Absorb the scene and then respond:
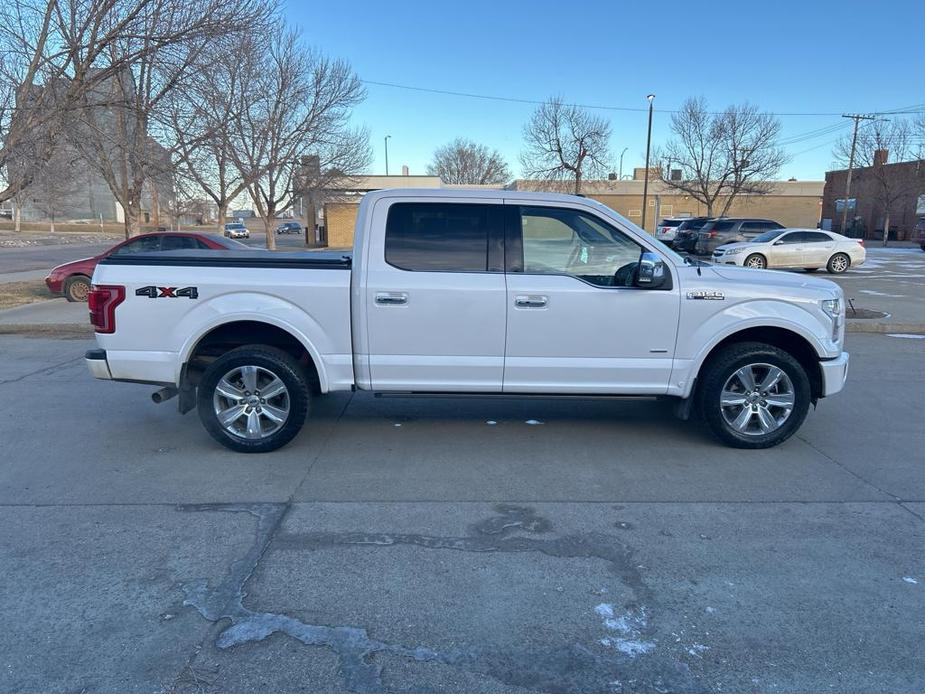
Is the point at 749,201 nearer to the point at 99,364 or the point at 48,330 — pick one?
the point at 48,330

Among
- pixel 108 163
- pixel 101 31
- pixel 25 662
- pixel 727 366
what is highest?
pixel 101 31

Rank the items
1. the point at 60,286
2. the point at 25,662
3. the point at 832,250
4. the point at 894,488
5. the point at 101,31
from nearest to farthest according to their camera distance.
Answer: the point at 25,662, the point at 894,488, the point at 101,31, the point at 60,286, the point at 832,250

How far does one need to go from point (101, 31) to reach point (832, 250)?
21.9 m

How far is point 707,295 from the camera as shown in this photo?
5078 millimetres

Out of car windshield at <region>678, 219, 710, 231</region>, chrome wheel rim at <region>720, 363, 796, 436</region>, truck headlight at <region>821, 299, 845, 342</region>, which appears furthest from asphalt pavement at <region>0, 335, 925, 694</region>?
car windshield at <region>678, 219, 710, 231</region>

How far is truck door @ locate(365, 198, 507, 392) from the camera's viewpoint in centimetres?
502

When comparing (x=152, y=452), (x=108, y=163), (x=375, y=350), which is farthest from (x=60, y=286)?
(x=375, y=350)

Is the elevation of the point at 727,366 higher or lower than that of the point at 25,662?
higher

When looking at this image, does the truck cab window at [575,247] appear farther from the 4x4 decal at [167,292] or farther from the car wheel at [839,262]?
the car wheel at [839,262]

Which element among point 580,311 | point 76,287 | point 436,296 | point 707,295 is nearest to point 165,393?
point 436,296

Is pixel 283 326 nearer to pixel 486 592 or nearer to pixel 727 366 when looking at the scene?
pixel 486 592

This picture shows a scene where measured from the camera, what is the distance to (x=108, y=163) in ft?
51.7

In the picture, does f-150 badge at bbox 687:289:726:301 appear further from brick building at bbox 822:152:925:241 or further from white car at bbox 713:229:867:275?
brick building at bbox 822:152:925:241

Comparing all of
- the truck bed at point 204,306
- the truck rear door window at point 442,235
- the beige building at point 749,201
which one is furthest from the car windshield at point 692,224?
the truck bed at point 204,306
